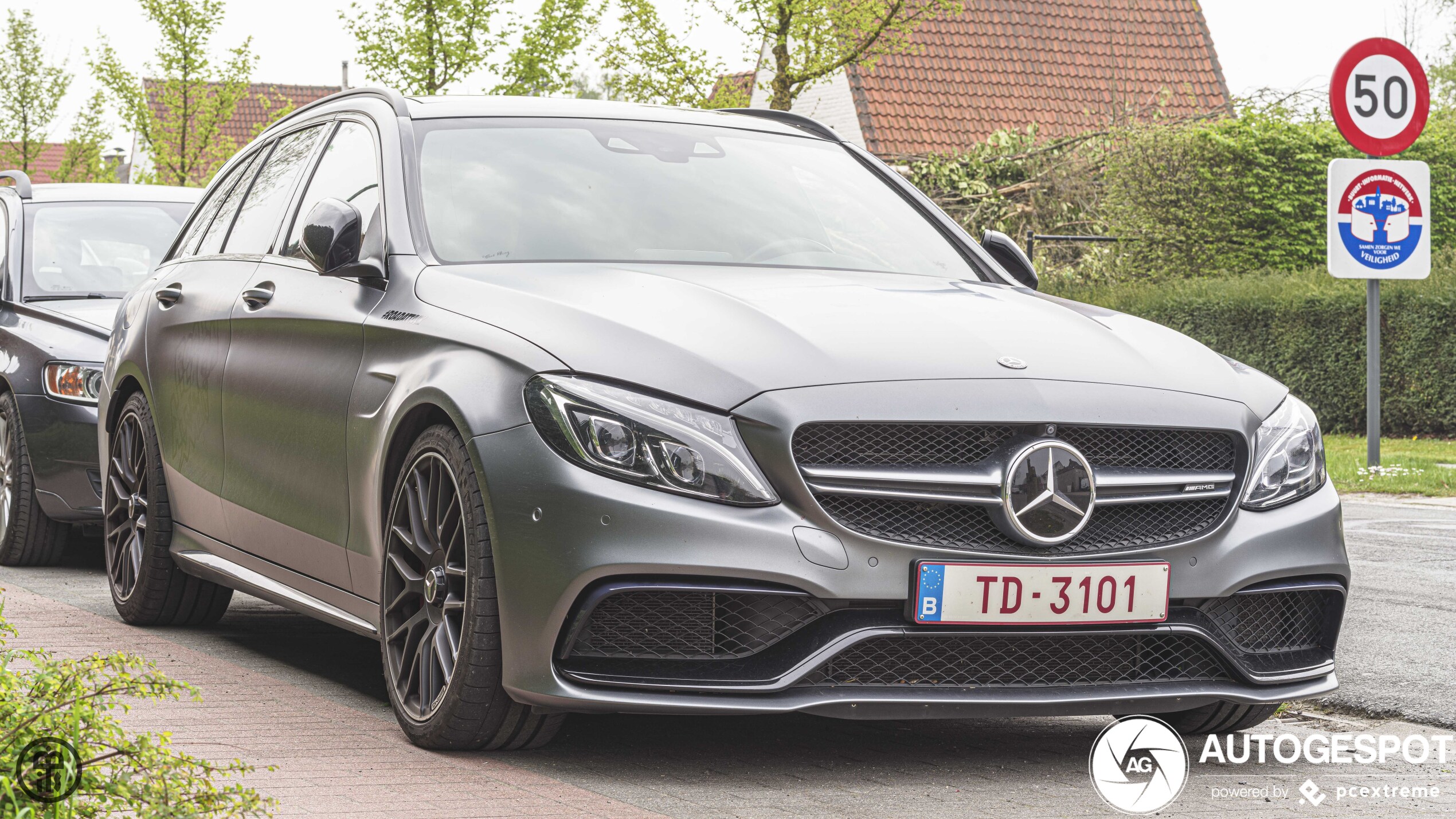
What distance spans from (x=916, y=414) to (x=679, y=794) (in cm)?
97

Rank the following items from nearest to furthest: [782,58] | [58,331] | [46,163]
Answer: [58,331] → [782,58] → [46,163]

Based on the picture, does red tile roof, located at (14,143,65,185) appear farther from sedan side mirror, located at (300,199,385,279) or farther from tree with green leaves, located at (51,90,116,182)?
sedan side mirror, located at (300,199,385,279)

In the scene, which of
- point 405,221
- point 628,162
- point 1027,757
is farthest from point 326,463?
point 1027,757

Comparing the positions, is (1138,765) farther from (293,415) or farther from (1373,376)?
(1373,376)

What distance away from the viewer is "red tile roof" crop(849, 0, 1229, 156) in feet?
106

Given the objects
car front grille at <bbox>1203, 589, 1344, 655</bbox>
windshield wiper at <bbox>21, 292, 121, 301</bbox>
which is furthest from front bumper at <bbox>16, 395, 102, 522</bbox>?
car front grille at <bbox>1203, 589, 1344, 655</bbox>

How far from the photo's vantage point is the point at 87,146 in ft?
129

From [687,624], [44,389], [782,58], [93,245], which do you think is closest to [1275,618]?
[687,624]

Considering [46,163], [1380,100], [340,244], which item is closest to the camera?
[340,244]

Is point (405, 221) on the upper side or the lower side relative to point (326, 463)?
upper

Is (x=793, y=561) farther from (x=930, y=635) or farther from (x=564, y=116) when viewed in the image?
(x=564, y=116)

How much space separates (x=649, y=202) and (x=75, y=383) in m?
4.07

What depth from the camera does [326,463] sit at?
16.6ft

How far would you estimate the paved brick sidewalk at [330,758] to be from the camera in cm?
390
